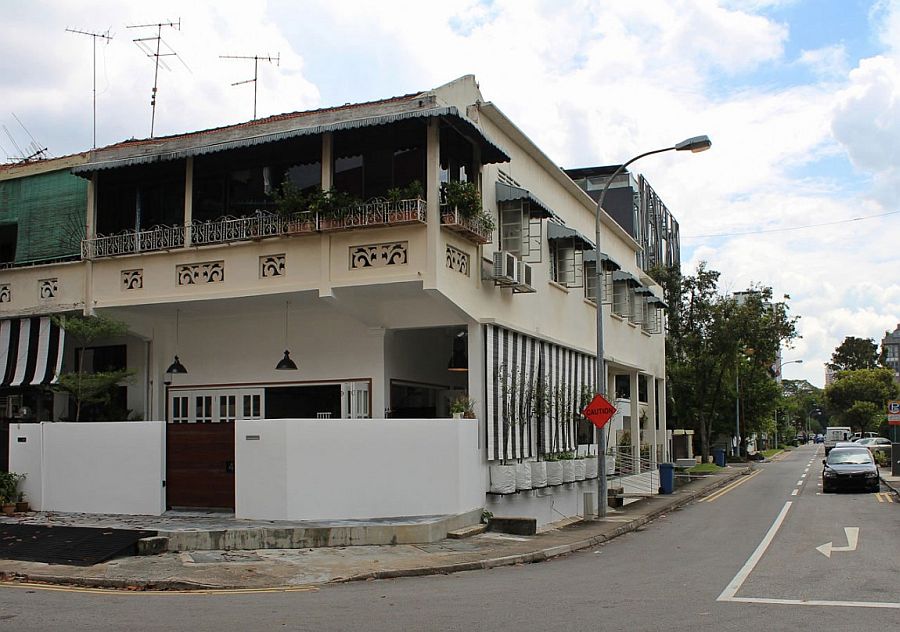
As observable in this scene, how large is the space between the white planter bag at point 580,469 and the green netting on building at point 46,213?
13210mm

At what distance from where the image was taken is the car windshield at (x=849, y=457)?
32219 mm

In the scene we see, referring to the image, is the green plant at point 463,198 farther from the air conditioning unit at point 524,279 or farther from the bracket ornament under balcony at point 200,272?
the bracket ornament under balcony at point 200,272

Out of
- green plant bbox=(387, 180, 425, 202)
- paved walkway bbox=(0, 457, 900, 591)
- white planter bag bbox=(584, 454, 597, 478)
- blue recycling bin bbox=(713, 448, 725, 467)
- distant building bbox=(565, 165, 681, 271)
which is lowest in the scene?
blue recycling bin bbox=(713, 448, 725, 467)

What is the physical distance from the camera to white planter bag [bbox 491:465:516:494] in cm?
1864

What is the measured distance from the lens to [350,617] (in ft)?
31.8

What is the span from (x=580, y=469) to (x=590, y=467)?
136 cm

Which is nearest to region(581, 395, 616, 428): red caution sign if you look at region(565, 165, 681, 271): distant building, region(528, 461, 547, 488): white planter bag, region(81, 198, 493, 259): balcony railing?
region(528, 461, 547, 488): white planter bag

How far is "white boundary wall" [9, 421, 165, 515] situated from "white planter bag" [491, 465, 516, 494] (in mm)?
6584

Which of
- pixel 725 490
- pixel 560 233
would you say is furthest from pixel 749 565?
pixel 725 490

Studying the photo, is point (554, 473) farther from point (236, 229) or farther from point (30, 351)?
point (30, 351)

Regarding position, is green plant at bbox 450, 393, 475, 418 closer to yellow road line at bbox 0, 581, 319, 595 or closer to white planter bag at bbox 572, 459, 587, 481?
white planter bag at bbox 572, 459, 587, 481

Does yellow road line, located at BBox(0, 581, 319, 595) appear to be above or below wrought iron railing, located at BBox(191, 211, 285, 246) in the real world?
below

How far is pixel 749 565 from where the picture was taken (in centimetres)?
1420

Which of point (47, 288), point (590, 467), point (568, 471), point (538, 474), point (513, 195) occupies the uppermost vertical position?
point (513, 195)
